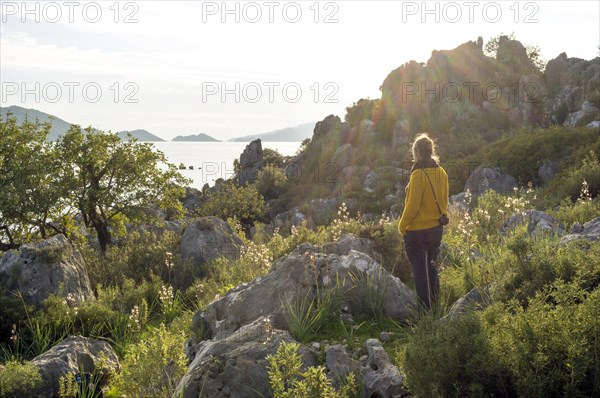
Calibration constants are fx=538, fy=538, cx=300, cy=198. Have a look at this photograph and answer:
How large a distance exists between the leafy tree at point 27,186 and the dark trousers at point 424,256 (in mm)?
14732

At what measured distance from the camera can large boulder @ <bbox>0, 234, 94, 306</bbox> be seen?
402 inches

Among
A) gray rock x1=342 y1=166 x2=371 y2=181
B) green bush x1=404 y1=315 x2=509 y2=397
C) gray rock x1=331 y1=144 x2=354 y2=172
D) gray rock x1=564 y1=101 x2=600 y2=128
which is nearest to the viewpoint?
green bush x1=404 y1=315 x2=509 y2=397

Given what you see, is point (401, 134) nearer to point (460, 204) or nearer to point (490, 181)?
point (490, 181)

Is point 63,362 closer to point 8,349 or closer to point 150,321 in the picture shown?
point 8,349

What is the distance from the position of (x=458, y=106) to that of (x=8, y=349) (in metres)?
39.2

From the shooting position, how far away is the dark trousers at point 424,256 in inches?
296

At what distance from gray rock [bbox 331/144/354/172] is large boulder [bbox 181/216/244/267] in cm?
2575

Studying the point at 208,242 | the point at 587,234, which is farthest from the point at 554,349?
the point at 208,242

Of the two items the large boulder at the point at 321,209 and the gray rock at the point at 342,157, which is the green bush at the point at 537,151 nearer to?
the large boulder at the point at 321,209

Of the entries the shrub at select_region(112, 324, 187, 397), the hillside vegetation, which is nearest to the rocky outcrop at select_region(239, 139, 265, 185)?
the hillside vegetation

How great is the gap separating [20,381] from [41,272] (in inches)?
166

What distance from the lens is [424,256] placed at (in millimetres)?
7582

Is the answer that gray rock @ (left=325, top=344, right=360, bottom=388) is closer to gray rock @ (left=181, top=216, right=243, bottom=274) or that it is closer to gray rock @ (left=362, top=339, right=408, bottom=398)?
gray rock @ (left=362, top=339, right=408, bottom=398)

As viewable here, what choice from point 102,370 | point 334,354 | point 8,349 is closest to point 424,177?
point 334,354
